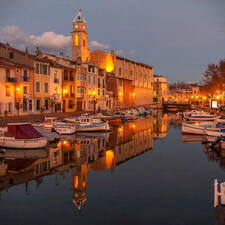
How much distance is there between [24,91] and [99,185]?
119ft

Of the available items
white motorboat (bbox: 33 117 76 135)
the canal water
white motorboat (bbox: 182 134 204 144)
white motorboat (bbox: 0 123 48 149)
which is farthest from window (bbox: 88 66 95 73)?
white motorboat (bbox: 0 123 48 149)

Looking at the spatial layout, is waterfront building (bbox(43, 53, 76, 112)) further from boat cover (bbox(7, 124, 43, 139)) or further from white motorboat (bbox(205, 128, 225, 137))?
white motorboat (bbox(205, 128, 225, 137))

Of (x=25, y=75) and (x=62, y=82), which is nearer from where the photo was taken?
(x=25, y=75)

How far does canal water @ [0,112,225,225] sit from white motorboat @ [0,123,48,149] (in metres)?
0.81

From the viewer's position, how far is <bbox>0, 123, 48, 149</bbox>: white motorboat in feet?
88.4

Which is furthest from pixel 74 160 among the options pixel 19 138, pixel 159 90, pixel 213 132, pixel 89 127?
pixel 159 90

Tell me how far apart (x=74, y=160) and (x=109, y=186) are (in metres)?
7.17

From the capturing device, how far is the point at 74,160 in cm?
2408

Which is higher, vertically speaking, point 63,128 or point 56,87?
point 56,87

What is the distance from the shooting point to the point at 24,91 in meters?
49.8

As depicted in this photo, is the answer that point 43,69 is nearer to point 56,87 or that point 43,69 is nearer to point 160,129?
point 56,87

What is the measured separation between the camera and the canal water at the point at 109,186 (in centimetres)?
1310

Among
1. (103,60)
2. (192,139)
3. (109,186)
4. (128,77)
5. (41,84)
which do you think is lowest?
(109,186)

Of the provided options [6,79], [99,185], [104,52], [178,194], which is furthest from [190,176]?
[104,52]
